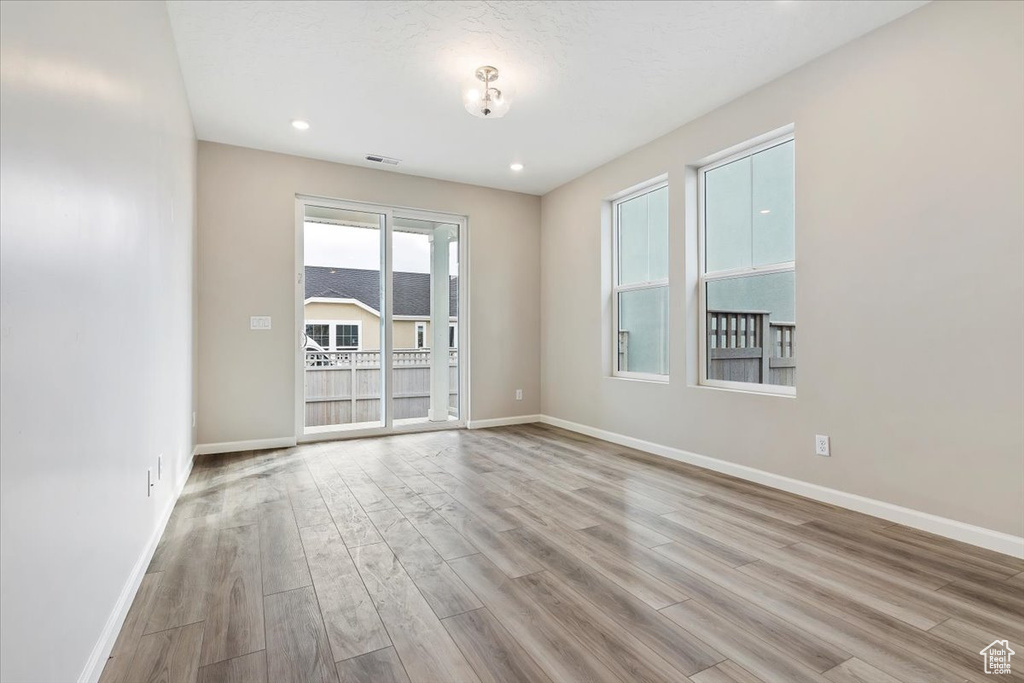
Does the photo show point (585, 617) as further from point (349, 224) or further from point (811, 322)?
point (349, 224)

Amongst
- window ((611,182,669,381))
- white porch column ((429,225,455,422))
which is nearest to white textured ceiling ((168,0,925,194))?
window ((611,182,669,381))

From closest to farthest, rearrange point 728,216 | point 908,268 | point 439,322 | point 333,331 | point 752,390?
point 908,268 < point 752,390 < point 728,216 < point 333,331 < point 439,322

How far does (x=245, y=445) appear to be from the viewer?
430cm

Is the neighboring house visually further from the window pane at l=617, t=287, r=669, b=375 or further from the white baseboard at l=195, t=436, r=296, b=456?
the window pane at l=617, t=287, r=669, b=375

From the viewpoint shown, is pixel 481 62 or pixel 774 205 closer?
pixel 481 62

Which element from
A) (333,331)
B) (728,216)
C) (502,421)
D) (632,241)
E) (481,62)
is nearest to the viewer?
(481,62)

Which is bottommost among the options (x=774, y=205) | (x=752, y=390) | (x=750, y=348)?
(x=752, y=390)

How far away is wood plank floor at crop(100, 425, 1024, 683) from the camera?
1.44m

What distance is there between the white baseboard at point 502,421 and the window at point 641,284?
144 centimetres

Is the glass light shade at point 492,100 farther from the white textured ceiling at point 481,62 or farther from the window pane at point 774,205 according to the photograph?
the window pane at point 774,205

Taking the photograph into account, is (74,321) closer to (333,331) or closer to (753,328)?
(333,331)

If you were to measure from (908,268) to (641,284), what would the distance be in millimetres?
2123

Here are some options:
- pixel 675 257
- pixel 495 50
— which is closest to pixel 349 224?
pixel 495 50

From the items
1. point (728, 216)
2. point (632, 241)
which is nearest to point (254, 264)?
point (632, 241)
